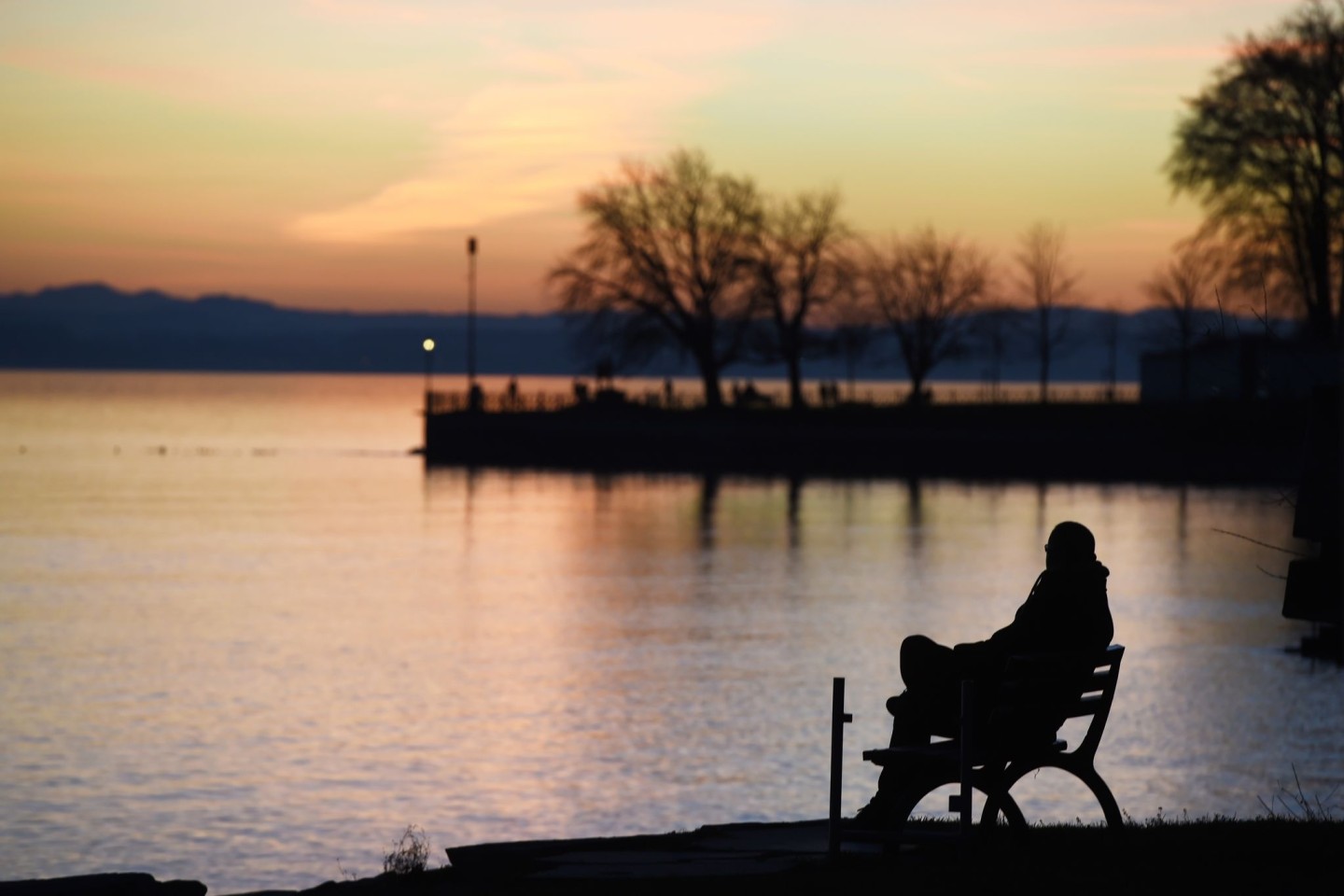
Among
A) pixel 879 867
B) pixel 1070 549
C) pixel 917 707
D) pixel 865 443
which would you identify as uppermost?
pixel 1070 549

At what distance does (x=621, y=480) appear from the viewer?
268 feet

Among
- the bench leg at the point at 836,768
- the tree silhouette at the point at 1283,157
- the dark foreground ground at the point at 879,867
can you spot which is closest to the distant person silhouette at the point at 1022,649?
the bench leg at the point at 836,768

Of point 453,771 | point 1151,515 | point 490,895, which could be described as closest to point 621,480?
point 1151,515

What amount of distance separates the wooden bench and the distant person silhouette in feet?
0.20

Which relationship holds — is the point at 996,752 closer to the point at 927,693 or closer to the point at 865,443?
the point at 927,693

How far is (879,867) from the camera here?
26.5ft

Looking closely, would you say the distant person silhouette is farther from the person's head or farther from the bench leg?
the bench leg

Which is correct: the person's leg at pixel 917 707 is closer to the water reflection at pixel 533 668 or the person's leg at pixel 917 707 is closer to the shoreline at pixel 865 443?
the water reflection at pixel 533 668

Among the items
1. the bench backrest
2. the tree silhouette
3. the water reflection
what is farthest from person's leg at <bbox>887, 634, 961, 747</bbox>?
the tree silhouette

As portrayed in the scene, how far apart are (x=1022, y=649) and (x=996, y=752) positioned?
47 cm

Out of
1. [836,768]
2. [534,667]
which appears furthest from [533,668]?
[836,768]

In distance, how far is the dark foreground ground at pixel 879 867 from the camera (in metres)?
7.69

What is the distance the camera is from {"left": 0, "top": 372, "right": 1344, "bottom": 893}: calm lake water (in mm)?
19562

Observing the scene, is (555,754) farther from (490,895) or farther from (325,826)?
(490,895)
